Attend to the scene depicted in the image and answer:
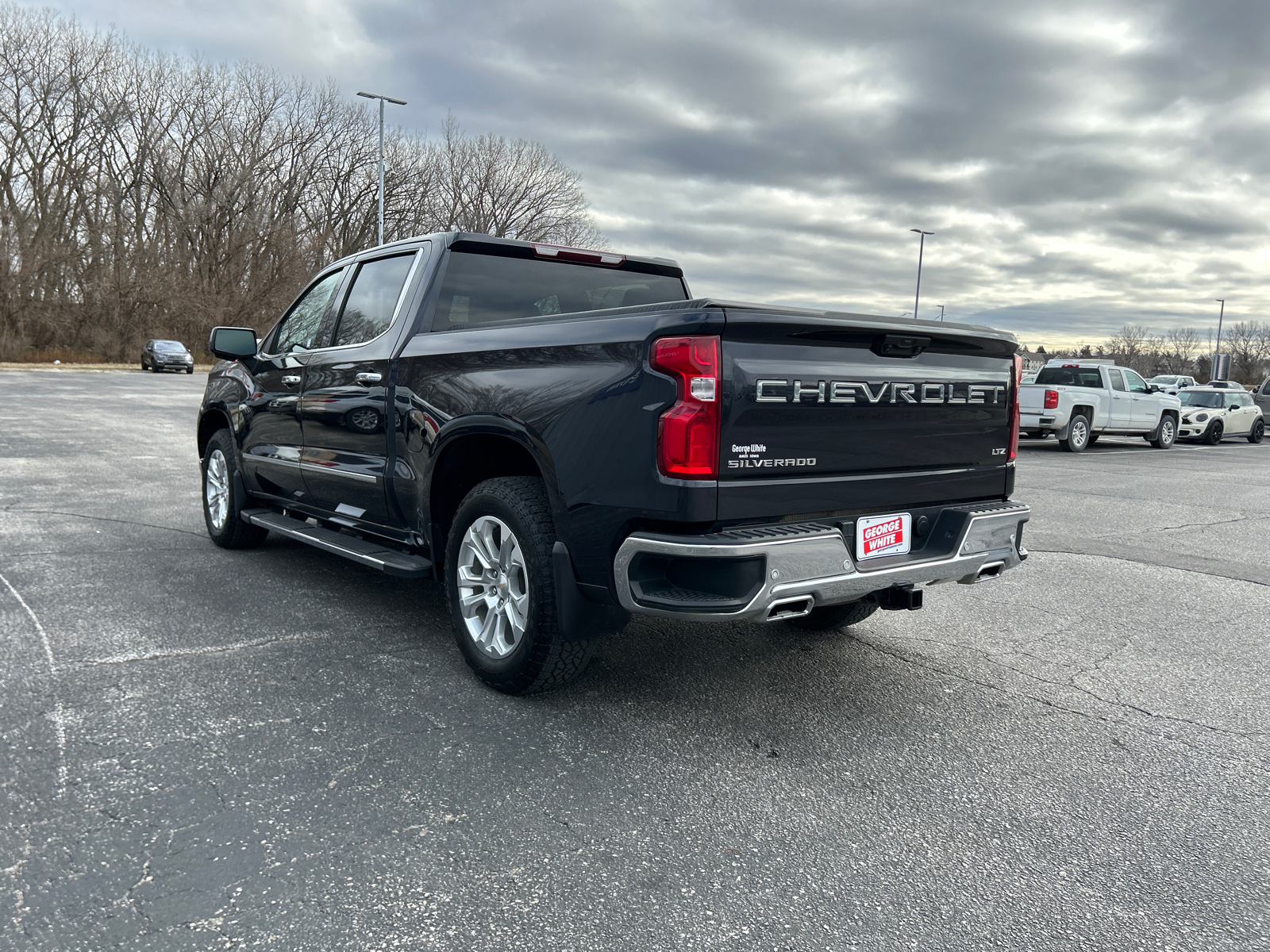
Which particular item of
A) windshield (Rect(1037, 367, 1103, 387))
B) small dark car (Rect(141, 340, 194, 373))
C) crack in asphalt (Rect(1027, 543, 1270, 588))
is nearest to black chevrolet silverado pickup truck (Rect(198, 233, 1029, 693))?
crack in asphalt (Rect(1027, 543, 1270, 588))

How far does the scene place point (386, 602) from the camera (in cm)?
536

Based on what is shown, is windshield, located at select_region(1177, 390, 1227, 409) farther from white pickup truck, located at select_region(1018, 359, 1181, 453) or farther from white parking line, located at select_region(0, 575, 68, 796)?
white parking line, located at select_region(0, 575, 68, 796)

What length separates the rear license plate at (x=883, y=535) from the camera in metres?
3.59

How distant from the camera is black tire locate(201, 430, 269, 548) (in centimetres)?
643

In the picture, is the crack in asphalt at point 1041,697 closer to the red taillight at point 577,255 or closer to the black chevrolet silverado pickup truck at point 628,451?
the black chevrolet silverado pickup truck at point 628,451

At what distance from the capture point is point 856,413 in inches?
141

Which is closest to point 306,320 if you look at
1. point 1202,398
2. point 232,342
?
point 232,342

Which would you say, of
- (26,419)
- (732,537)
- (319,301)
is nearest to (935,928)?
(732,537)

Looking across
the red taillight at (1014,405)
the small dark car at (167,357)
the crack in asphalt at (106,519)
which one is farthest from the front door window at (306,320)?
the small dark car at (167,357)

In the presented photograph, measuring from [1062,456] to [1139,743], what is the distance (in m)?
15.3

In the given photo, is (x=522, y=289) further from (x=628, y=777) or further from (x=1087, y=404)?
(x=1087, y=404)

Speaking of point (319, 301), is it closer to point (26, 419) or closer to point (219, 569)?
point (219, 569)

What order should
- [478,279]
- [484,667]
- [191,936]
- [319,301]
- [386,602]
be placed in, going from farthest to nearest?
1. [319,301]
2. [386,602]
3. [478,279]
4. [484,667]
5. [191,936]

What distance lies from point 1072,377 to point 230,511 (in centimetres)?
1728
